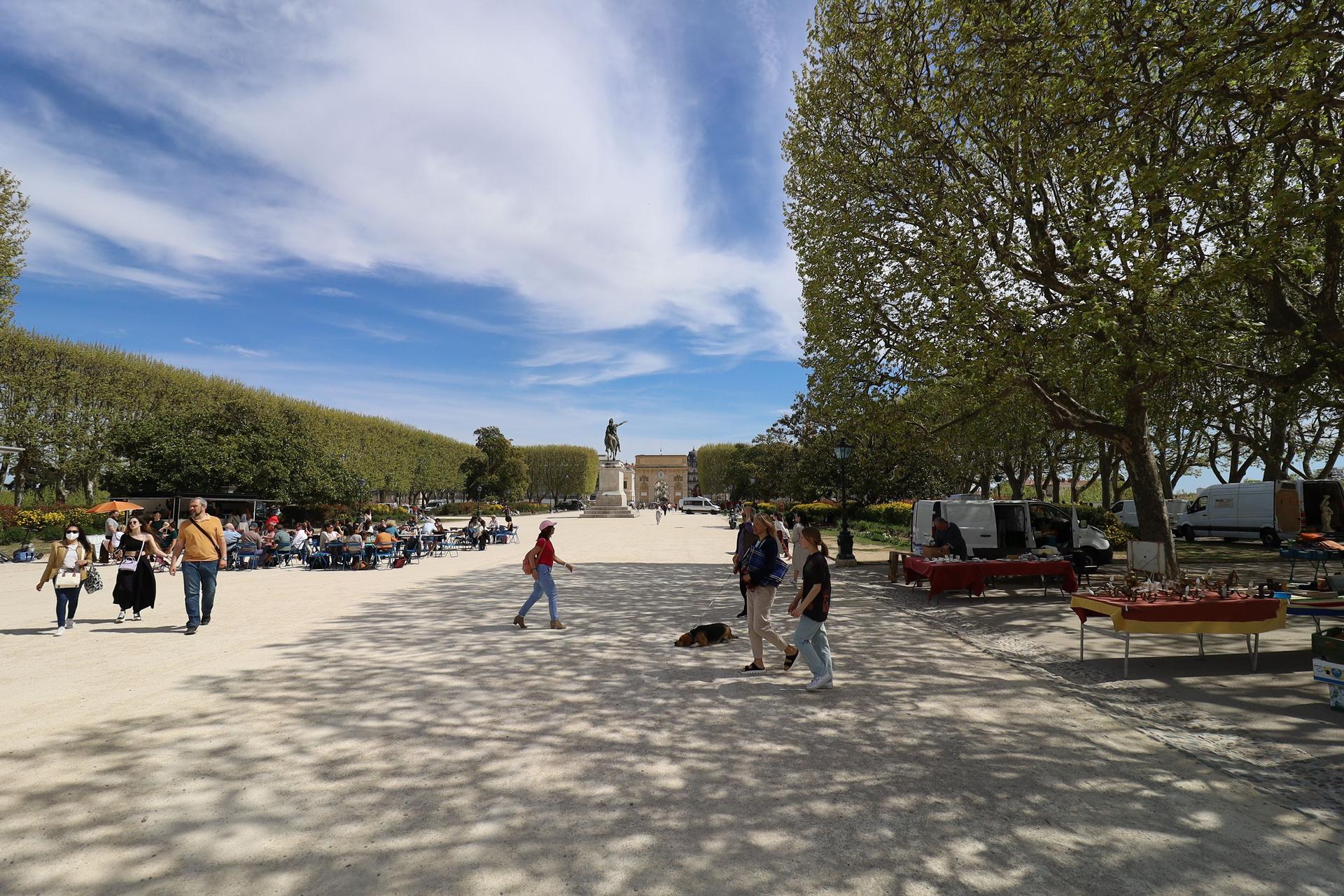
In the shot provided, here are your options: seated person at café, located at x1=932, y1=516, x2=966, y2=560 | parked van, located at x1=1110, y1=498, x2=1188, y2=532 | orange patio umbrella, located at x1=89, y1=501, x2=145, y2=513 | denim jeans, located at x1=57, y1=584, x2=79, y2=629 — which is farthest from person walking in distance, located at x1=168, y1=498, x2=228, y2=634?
parked van, located at x1=1110, y1=498, x2=1188, y2=532

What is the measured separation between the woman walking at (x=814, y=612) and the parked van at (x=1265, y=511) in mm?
23137

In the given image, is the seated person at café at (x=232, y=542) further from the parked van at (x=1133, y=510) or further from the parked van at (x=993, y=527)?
the parked van at (x=1133, y=510)

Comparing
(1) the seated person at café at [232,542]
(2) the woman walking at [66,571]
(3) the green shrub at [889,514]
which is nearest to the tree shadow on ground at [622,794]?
(2) the woman walking at [66,571]

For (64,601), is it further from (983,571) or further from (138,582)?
(983,571)

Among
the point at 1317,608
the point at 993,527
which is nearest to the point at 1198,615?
the point at 1317,608

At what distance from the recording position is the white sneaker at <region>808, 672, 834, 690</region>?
6.77 m

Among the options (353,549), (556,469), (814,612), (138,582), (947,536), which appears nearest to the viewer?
(814,612)

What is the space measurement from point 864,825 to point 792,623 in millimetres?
6682

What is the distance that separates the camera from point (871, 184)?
568 inches

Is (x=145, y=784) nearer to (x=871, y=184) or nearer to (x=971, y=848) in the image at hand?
(x=971, y=848)

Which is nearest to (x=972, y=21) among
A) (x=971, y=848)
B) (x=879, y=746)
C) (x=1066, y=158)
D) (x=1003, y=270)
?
(x=1066, y=158)

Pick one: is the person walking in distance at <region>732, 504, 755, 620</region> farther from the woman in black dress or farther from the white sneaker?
the woman in black dress

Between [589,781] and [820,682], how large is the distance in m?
3.03

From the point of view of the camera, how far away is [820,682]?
22.2 feet
